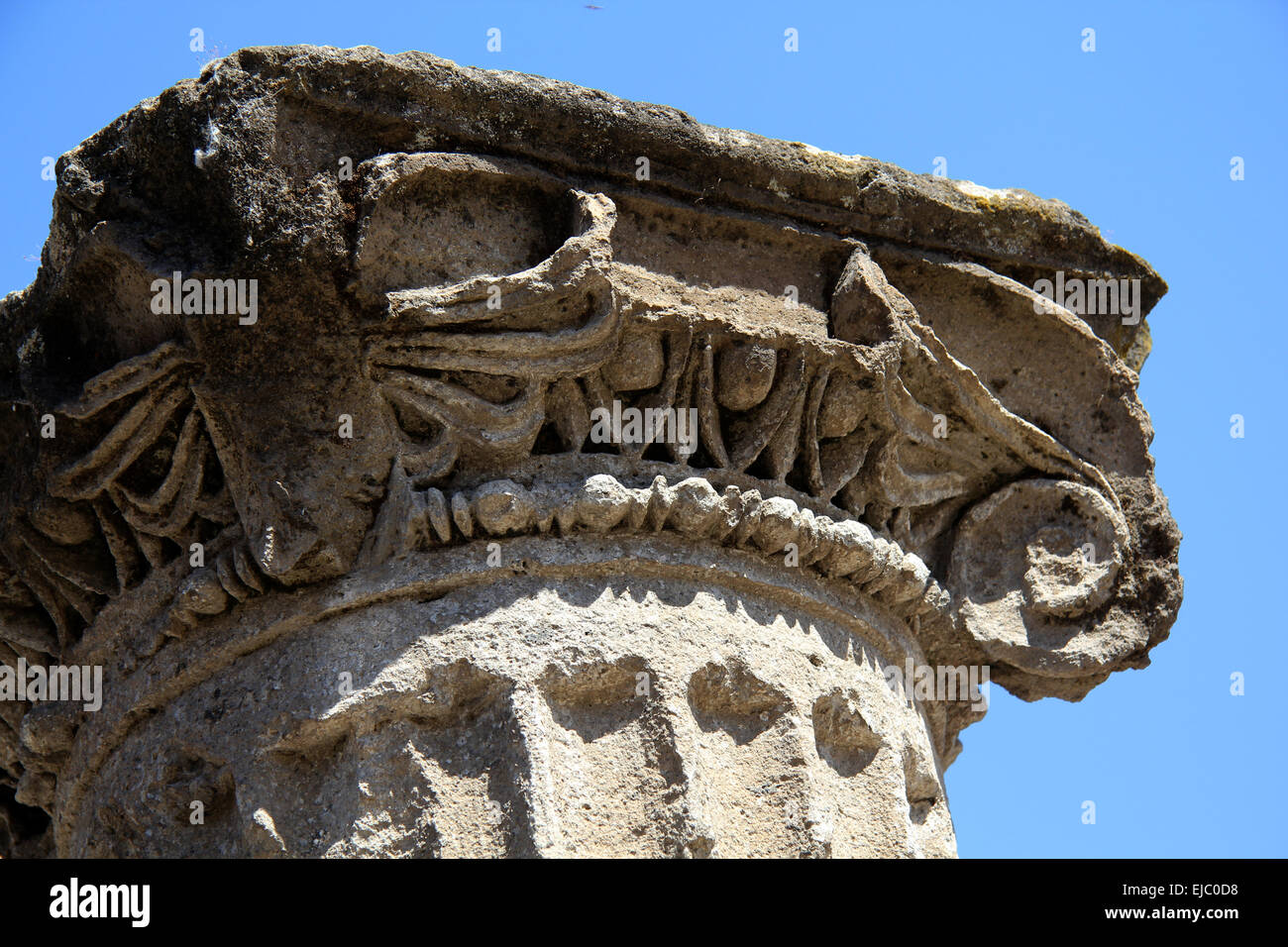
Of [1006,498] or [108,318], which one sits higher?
[108,318]

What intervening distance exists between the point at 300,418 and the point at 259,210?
1.61 feet

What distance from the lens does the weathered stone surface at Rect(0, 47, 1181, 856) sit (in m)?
3.81

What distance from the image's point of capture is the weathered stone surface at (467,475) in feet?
12.5

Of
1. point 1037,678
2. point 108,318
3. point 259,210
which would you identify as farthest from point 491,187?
point 1037,678

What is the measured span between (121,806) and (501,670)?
1.07 m

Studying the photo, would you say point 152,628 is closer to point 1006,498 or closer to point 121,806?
point 121,806

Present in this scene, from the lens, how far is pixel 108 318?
4141 mm

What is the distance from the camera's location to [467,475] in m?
4.02
